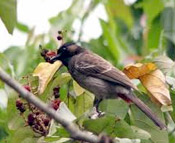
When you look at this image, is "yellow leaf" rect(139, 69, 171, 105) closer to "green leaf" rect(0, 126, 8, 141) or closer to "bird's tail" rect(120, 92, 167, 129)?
"bird's tail" rect(120, 92, 167, 129)

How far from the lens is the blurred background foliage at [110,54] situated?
2727mm

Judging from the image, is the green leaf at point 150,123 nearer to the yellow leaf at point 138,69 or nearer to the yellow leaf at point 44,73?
the yellow leaf at point 138,69

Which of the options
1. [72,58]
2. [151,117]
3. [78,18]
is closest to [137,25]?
[78,18]

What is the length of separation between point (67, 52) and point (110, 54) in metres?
1.06

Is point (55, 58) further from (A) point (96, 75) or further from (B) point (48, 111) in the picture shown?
(B) point (48, 111)

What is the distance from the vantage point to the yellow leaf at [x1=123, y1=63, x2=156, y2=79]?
3047mm

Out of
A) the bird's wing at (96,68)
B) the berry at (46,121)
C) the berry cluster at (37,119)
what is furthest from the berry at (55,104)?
the bird's wing at (96,68)

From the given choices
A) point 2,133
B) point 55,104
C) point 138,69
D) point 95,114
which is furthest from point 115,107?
point 2,133

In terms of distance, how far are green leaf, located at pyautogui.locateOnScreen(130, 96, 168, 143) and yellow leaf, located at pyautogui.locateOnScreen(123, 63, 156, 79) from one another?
6.1 inches

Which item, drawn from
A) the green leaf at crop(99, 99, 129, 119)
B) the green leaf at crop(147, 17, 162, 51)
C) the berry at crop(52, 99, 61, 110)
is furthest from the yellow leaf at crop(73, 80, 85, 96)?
the green leaf at crop(147, 17, 162, 51)

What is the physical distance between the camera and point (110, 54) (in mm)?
4949

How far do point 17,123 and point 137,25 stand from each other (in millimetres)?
2639

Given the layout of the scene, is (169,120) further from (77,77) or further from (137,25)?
(137,25)

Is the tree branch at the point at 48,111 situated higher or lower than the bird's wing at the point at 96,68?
higher
